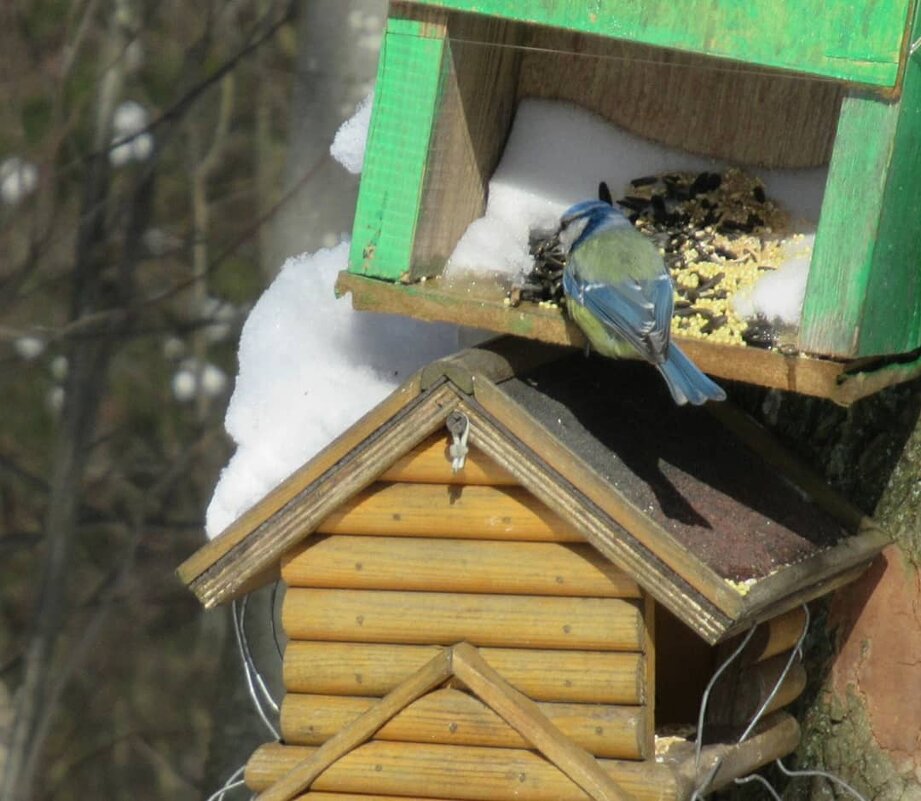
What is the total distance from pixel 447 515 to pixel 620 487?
0.26 m

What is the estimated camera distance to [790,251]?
265 centimetres

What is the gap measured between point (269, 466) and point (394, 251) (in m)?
0.42

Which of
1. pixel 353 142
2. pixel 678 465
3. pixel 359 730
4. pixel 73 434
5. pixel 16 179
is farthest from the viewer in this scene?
pixel 73 434

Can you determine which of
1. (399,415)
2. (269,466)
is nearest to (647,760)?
(399,415)

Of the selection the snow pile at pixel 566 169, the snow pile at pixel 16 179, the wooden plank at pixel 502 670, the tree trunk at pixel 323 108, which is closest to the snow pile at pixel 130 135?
the snow pile at pixel 16 179

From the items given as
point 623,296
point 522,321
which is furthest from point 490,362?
point 623,296

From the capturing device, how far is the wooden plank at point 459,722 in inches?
93.6

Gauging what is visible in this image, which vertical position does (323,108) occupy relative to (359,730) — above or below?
above

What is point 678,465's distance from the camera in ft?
8.50

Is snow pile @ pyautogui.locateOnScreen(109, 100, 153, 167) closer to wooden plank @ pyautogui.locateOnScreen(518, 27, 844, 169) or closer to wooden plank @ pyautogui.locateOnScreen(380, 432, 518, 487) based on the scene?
wooden plank @ pyautogui.locateOnScreen(518, 27, 844, 169)

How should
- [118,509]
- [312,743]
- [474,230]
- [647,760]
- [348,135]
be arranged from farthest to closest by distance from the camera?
[118,509] < [348,135] < [474,230] < [312,743] < [647,760]

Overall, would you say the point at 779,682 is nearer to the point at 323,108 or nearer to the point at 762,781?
the point at 762,781

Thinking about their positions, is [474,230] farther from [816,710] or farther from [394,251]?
[816,710]

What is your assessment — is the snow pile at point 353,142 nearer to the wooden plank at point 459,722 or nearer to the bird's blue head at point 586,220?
the bird's blue head at point 586,220
